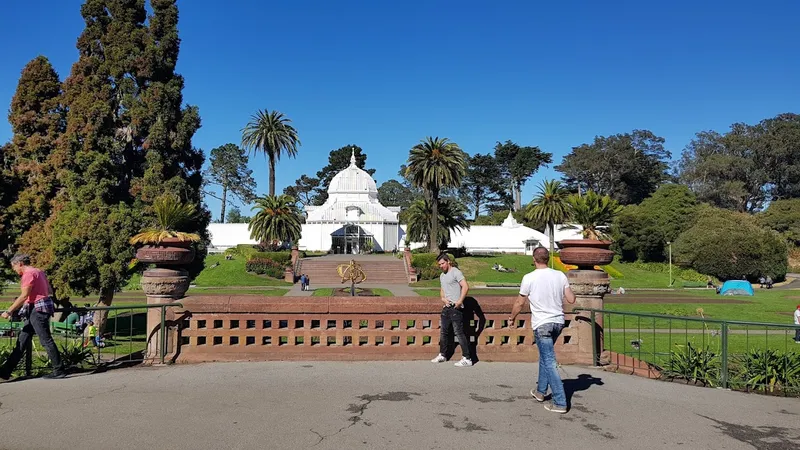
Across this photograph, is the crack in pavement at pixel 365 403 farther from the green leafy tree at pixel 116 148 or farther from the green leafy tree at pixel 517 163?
the green leafy tree at pixel 517 163

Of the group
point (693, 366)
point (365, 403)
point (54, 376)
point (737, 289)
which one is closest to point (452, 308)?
point (365, 403)

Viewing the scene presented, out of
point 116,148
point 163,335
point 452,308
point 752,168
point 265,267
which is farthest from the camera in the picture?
point 752,168

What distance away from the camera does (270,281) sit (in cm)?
4134

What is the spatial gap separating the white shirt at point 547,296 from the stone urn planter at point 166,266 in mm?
4780

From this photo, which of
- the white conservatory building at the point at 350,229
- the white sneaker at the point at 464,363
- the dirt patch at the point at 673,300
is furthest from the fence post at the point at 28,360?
the white conservatory building at the point at 350,229

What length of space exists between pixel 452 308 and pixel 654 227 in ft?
194

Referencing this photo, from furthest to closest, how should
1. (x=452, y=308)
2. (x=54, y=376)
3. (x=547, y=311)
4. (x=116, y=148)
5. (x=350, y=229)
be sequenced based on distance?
(x=350, y=229) < (x=116, y=148) < (x=452, y=308) < (x=54, y=376) < (x=547, y=311)

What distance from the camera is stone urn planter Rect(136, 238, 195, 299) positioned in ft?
25.7

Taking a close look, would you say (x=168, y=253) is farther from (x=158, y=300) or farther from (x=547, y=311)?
(x=547, y=311)

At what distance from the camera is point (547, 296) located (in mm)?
5836

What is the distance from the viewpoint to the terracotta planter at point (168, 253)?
25.6 feet

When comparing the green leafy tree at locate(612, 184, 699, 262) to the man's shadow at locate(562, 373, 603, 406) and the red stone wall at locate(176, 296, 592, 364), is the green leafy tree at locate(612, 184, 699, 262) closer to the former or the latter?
the red stone wall at locate(176, 296, 592, 364)

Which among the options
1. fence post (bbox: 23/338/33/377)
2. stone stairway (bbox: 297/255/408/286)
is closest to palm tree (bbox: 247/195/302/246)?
stone stairway (bbox: 297/255/408/286)

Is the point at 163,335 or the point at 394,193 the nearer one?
the point at 163,335
